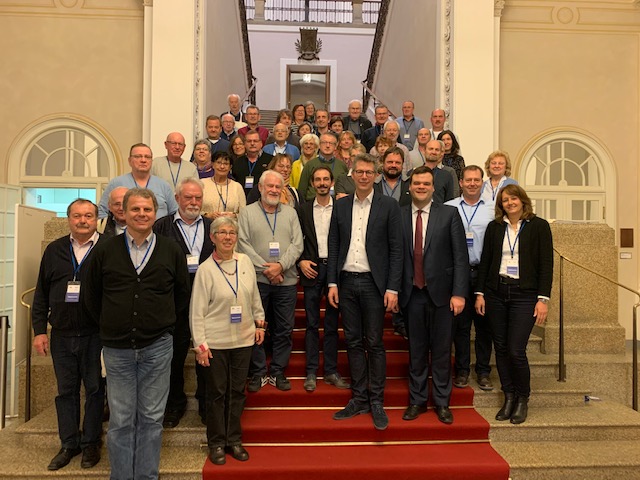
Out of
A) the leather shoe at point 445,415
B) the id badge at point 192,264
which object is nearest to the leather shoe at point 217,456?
the id badge at point 192,264

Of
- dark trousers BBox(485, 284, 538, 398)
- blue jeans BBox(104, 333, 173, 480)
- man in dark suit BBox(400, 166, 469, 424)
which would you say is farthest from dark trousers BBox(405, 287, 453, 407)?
blue jeans BBox(104, 333, 173, 480)

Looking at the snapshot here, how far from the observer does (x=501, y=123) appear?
27.2 ft

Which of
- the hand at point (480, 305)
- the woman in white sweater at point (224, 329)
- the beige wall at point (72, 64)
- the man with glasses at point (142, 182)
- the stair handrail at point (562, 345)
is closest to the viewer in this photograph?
the woman in white sweater at point (224, 329)

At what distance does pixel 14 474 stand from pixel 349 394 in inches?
88.8

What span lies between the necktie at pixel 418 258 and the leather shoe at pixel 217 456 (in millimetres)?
1709

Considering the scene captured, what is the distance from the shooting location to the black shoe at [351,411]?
3.83m

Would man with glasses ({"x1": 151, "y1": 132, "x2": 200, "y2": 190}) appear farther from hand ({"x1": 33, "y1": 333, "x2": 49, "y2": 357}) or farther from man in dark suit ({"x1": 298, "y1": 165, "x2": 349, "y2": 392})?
hand ({"x1": 33, "y1": 333, "x2": 49, "y2": 357})

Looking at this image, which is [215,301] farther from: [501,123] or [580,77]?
[580,77]

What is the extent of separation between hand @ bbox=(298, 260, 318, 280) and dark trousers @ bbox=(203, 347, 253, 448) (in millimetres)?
814

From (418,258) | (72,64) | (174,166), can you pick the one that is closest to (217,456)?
(418,258)

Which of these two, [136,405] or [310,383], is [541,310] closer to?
[310,383]

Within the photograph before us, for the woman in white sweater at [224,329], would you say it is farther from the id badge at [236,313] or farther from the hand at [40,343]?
the hand at [40,343]

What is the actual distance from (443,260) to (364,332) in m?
0.75

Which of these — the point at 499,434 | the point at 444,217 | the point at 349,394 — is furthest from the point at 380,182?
the point at 499,434
